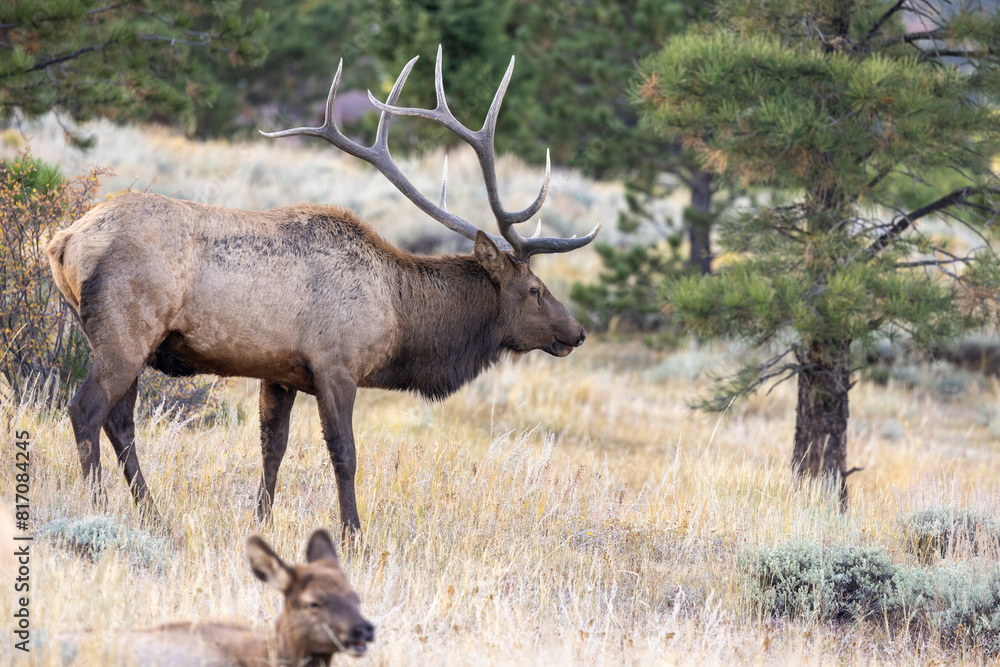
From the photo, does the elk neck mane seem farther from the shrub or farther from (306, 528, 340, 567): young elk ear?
the shrub

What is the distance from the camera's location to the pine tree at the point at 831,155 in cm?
747

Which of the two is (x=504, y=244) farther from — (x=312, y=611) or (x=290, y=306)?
(x=312, y=611)

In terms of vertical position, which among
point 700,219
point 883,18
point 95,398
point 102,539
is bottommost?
point 102,539

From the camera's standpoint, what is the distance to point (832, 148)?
25.2 feet

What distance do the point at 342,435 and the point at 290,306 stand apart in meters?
0.76

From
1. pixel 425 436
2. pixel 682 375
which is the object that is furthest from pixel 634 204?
pixel 425 436

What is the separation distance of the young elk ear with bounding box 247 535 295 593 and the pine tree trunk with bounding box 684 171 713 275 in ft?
42.4

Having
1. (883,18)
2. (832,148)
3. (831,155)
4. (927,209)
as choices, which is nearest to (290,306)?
(832,148)

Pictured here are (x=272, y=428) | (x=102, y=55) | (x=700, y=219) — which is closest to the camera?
(x=272, y=428)

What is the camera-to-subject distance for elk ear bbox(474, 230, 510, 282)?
615 centimetres

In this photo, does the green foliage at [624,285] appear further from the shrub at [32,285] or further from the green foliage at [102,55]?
the shrub at [32,285]

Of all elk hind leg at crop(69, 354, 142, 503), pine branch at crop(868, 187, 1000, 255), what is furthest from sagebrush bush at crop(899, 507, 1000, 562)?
elk hind leg at crop(69, 354, 142, 503)

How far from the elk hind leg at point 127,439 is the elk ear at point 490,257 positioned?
217cm

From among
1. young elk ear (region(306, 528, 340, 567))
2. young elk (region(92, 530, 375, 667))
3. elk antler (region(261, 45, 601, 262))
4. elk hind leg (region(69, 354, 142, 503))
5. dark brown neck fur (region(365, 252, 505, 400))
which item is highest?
elk antler (region(261, 45, 601, 262))
